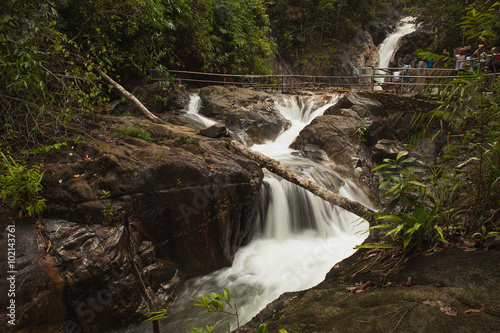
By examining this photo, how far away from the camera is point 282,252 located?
18.9 feet

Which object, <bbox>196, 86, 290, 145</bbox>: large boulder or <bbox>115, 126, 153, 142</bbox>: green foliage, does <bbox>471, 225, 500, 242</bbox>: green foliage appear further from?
<bbox>196, 86, 290, 145</bbox>: large boulder

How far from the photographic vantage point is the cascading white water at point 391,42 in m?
22.8

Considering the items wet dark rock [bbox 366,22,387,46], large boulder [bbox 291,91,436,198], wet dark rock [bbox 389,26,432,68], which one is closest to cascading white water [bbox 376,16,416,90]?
wet dark rock [bbox 366,22,387,46]

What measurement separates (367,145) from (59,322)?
10.3 metres

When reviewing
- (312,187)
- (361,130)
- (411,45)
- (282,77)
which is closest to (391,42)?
(411,45)

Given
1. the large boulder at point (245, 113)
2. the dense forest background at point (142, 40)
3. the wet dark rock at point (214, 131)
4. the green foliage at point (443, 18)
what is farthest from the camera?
the green foliage at point (443, 18)

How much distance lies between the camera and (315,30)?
23109 mm

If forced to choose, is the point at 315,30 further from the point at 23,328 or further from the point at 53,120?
the point at 23,328

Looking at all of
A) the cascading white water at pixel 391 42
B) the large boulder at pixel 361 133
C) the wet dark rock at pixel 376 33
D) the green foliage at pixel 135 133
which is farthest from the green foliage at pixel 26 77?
the wet dark rock at pixel 376 33

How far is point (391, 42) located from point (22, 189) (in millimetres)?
27856

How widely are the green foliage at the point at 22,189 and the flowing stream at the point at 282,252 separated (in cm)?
212

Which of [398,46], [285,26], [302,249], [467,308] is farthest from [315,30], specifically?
[467,308]

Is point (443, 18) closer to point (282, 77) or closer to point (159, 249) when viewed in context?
point (282, 77)

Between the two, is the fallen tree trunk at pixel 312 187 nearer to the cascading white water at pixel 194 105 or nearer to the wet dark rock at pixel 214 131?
the wet dark rock at pixel 214 131
